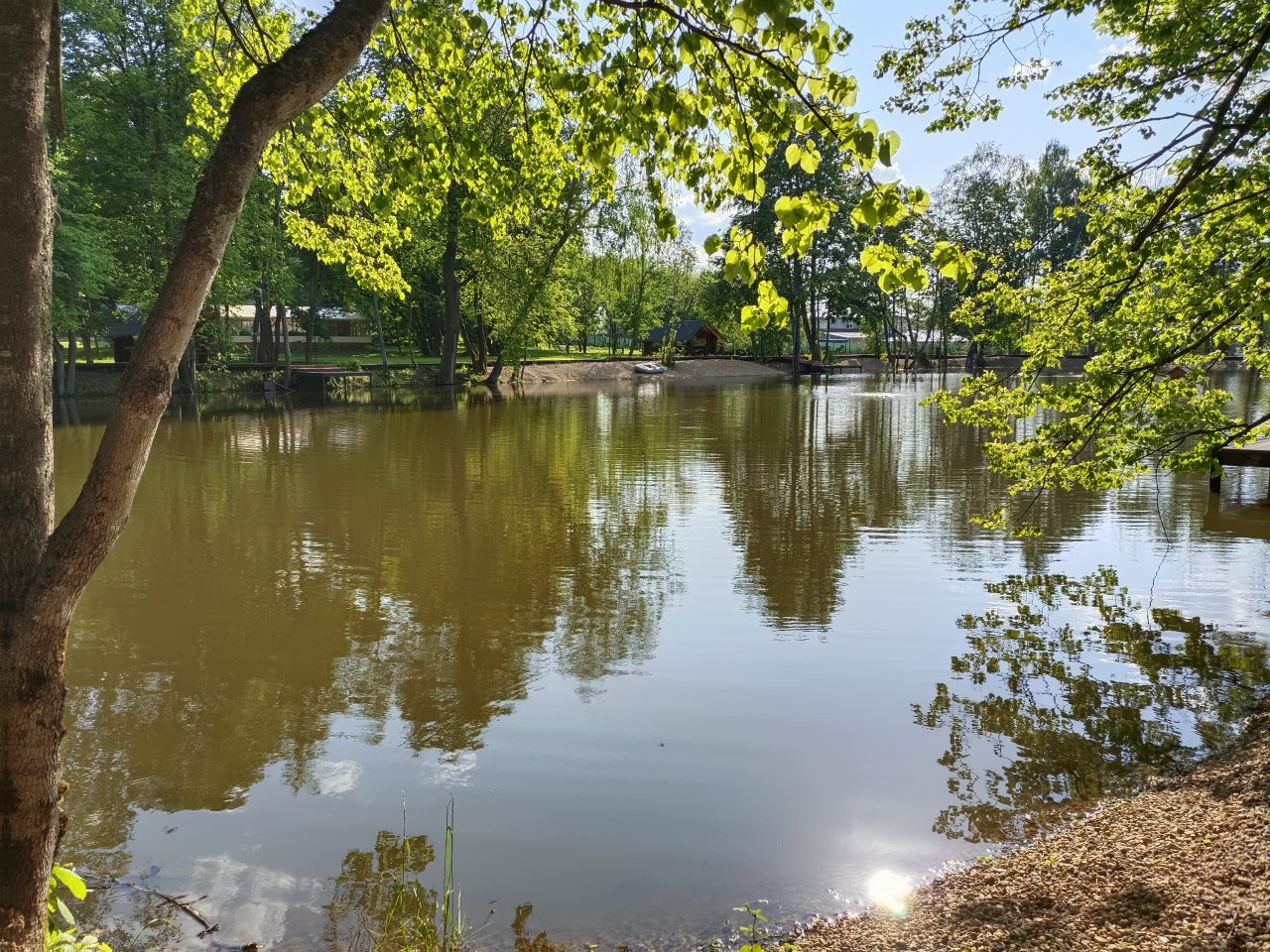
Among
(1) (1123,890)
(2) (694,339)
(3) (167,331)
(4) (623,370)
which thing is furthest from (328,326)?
(1) (1123,890)

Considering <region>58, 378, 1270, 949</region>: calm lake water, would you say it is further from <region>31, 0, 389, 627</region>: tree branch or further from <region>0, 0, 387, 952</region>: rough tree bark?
<region>31, 0, 389, 627</region>: tree branch

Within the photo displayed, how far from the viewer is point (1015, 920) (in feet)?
12.9

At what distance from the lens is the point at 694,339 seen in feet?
278

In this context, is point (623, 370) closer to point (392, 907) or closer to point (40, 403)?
point (392, 907)

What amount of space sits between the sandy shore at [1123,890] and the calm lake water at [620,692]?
0.47 m

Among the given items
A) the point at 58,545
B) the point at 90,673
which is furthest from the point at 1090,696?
the point at 90,673

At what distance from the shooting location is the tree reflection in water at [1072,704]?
5.79m

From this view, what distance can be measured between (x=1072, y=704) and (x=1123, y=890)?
11.6ft

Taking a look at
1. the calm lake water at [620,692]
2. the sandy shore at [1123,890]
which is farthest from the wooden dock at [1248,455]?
the sandy shore at [1123,890]

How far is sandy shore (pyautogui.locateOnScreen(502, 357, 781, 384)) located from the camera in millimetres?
56725

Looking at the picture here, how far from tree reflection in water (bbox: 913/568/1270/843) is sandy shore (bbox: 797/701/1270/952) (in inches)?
23.5

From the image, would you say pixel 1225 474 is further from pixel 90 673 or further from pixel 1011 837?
pixel 90 673

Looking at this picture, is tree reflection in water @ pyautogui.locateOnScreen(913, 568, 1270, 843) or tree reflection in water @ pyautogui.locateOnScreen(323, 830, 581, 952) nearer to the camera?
tree reflection in water @ pyautogui.locateOnScreen(323, 830, 581, 952)

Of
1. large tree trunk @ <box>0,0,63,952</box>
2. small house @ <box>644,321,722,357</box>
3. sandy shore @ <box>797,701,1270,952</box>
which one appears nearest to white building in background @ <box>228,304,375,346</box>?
small house @ <box>644,321,722,357</box>
